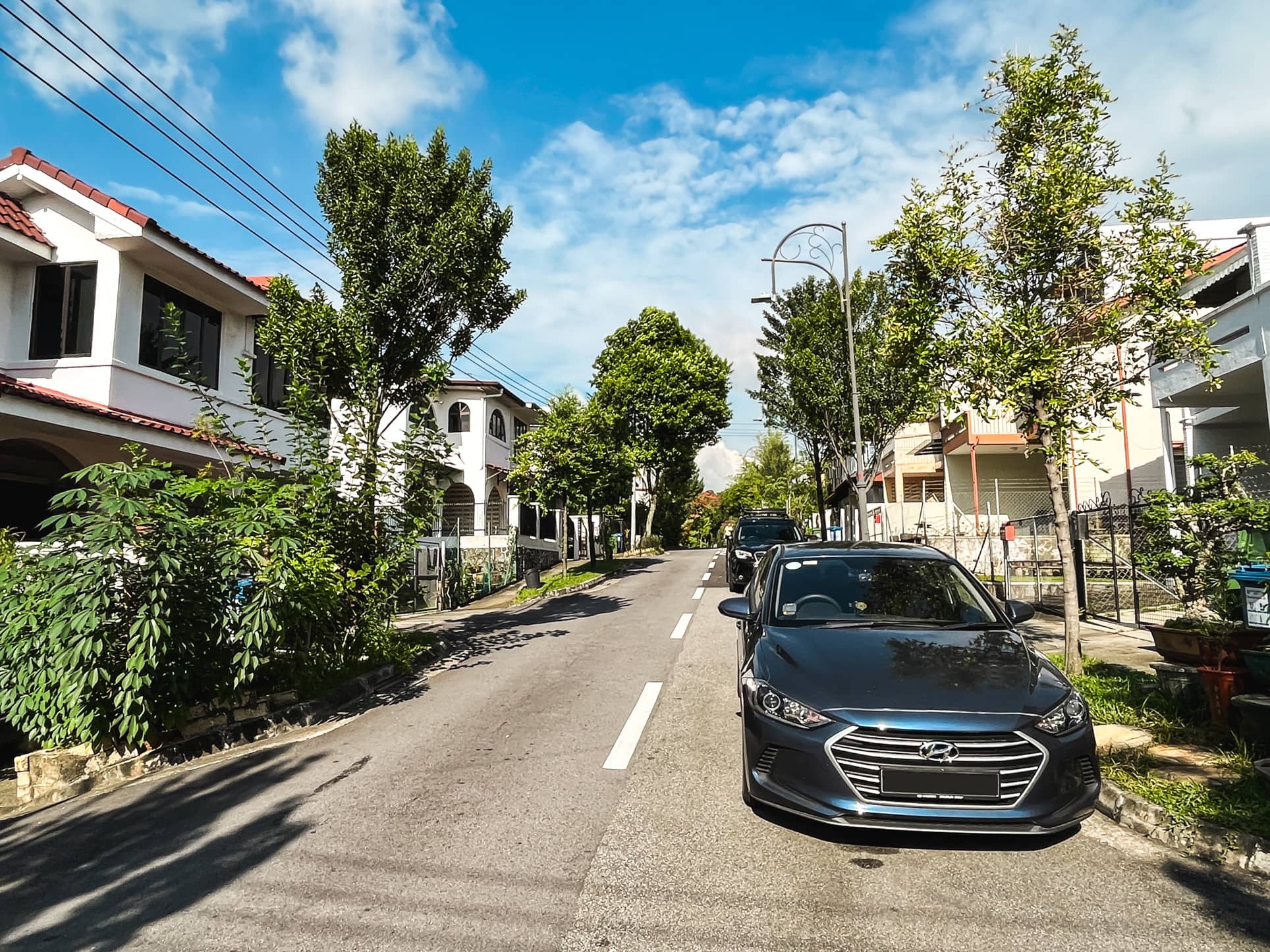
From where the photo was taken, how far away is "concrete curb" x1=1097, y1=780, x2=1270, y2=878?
382 centimetres

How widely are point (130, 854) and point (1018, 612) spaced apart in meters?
5.92

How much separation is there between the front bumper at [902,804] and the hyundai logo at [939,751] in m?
0.22

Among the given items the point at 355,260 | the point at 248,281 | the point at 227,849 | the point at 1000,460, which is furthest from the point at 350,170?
the point at 1000,460

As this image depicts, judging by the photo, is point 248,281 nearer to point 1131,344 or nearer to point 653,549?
point 1131,344

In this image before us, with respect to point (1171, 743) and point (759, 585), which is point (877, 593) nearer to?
point (759, 585)

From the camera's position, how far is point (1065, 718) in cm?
397

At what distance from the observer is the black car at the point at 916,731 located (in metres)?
3.70

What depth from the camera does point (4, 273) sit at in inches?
448

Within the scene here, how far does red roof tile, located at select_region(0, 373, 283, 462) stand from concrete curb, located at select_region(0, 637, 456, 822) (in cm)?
263

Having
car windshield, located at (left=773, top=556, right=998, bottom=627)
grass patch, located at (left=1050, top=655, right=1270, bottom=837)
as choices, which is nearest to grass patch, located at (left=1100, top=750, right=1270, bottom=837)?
grass patch, located at (left=1050, top=655, right=1270, bottom=837)

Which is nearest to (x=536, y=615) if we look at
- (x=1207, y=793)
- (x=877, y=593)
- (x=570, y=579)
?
(x=570, y=579)

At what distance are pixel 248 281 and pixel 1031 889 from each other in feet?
47.1

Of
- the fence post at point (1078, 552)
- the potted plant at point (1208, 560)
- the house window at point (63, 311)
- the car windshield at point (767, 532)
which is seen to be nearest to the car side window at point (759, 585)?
the potted plant at point (1208, 560)

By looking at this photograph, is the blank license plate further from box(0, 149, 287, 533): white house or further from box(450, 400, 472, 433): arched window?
box(450, 400, 472, 433): arched window
